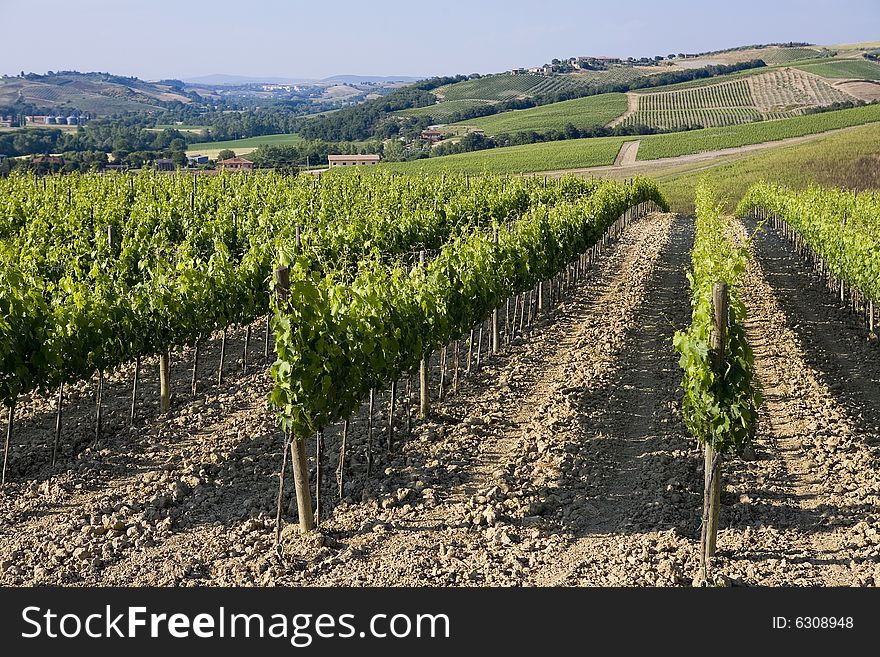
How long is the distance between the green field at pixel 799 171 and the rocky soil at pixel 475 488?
4683 cm

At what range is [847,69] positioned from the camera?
129 metres

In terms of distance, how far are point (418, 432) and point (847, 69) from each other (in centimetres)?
13694

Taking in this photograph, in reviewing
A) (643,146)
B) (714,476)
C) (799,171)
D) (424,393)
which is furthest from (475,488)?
(643,146)

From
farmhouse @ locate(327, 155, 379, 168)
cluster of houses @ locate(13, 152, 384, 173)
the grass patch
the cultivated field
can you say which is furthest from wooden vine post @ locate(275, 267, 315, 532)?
the grass patch

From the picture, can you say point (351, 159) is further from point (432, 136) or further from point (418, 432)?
point (418, 432)

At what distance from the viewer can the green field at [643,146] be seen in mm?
79625

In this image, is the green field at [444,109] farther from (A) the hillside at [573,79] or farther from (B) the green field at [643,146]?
(B) the green field at [643,146]

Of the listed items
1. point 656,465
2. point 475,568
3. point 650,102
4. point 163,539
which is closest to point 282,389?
point 163,539

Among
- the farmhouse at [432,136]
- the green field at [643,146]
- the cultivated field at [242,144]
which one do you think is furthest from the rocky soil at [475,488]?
the farmhouse at [432,136]

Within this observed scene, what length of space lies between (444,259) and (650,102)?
11630cm

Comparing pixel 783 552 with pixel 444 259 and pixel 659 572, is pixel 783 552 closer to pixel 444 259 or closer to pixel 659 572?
pixel 659 572

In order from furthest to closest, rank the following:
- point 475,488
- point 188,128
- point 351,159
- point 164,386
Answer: point 188,128 < point 351,159 < point 164,386 < point 475,488

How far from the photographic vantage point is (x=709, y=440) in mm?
8094

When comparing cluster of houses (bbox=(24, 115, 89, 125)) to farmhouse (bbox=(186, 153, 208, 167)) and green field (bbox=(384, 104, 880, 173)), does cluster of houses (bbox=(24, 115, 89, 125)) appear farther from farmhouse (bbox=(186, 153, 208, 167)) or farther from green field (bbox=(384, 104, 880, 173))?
green field (bbox=(384, 104, 880, 173))
